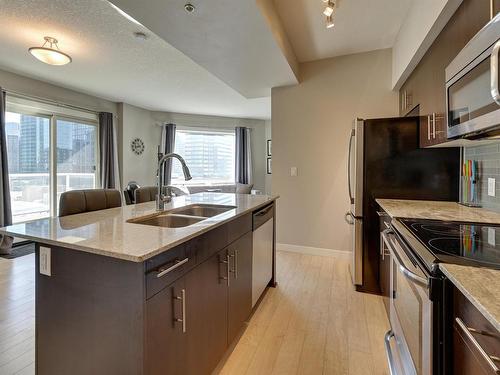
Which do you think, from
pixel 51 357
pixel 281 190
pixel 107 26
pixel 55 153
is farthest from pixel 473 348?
pixel 55 153

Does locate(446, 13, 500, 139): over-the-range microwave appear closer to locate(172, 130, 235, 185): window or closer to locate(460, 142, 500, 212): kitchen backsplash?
locate(460, 142, 500, 212): kitchen backsplash

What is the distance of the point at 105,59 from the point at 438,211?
3979 millimetres

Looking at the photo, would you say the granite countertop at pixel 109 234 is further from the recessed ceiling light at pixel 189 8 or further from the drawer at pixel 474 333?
the recessed ceiling light at pixel 189 8

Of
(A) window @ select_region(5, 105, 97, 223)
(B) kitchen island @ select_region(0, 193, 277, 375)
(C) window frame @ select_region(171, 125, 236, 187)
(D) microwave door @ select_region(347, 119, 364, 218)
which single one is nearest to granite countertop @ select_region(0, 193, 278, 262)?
(B) kitchen island @ select_region(0, 193, 277, 375)

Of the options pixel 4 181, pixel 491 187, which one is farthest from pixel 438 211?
pixel 4 181

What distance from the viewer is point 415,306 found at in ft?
3.35

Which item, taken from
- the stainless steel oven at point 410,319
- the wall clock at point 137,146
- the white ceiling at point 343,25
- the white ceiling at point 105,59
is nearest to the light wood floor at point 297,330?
the stainless steel oven at point 410,319

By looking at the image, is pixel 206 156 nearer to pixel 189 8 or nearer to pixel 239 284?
pixel 189 8

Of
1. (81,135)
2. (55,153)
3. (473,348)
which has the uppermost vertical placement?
(81,135)

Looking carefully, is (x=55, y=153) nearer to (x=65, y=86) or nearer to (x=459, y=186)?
(x=65, y=86)

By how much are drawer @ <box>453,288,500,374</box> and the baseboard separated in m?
2.71

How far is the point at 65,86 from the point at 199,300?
4.84 m

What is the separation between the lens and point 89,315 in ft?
3.35

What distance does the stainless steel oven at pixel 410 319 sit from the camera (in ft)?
2.85
